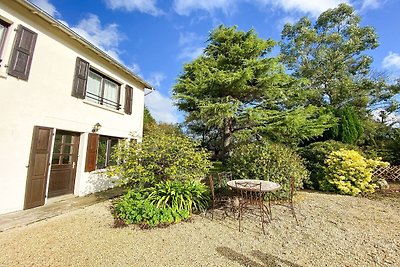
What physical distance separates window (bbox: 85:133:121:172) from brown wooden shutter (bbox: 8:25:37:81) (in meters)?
2.96

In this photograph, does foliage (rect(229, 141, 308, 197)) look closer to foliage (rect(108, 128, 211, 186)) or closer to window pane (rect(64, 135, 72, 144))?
foliage (rect(108, 128, 211, 186))

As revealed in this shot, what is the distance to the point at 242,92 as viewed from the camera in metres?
11.5

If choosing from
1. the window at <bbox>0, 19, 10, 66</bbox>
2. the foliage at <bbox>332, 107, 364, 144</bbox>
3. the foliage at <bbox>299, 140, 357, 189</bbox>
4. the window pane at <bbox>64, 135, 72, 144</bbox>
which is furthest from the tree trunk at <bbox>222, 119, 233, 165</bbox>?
the window at <bbox>0, 19, 10, 66</bbox>

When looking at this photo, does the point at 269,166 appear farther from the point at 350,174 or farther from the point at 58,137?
the point at 58,137

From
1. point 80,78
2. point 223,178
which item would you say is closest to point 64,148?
point 80,78

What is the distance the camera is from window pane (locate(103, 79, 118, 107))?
9.02 m

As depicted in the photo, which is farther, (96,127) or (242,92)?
(242,92)

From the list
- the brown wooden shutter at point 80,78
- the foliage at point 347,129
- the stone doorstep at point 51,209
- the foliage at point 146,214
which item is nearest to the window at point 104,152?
the stone doorstep at point 51,209

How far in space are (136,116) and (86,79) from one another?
3.62 meters

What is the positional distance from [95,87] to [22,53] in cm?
299

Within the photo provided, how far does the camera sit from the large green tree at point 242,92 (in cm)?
1067

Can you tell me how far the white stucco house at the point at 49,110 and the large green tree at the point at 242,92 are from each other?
4.43 metres

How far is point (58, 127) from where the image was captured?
651cm

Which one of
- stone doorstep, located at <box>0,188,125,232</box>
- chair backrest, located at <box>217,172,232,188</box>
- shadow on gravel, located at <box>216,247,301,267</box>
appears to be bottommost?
shadow on gravel, located at <box>216,247,301,267</box>
